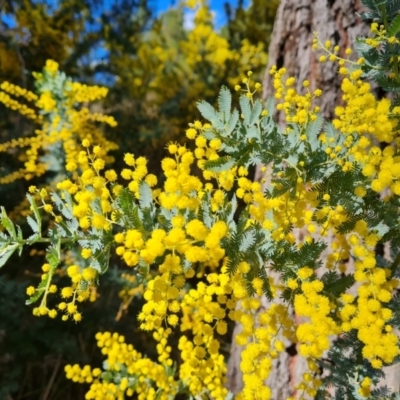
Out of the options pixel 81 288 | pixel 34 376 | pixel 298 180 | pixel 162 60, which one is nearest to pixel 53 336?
pixel 34 376

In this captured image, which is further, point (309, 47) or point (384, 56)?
point (309, 47)

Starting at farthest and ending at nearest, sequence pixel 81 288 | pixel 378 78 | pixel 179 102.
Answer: pixel 179 102 → pixel 378 78 → pixel 81 288

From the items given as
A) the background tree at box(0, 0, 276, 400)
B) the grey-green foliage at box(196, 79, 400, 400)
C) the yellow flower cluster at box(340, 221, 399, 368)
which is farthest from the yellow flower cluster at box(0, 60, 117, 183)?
the yellow flower cluster at box(340, 221, 399, 368)

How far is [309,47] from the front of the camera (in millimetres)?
1933

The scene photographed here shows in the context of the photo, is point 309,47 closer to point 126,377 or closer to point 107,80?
point 126,377

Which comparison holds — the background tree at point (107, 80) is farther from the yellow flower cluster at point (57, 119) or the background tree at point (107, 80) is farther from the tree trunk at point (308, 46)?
the tree trunk at point (308, 46)

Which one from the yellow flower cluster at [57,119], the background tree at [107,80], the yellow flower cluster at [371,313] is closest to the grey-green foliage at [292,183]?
the yellow flower cluster at [371,313]

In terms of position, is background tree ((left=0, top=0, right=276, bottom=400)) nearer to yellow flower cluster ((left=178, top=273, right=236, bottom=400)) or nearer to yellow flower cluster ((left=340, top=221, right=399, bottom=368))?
yellow flower cluster ((left=178, top=273, right=236, bottom=400))

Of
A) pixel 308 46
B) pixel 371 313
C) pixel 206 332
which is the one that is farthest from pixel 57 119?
pixel 371 313

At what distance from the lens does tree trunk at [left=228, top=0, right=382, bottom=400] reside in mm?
1847

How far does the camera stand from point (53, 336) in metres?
2.65

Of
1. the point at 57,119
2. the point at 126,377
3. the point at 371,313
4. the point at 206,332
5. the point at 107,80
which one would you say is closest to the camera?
the point at 371,313

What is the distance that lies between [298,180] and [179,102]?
309 centimetres

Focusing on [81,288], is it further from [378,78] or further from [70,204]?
[378,78]
